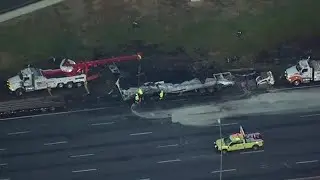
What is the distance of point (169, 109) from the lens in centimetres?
6353

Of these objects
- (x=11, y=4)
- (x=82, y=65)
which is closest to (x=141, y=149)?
(x=82, y=65)

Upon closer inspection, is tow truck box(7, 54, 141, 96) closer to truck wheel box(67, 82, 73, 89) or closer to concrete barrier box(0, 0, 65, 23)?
truck wheel box(67, 82, 73, 89)

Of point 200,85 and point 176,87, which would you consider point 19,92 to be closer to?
point 176,87

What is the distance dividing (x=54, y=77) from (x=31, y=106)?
12.0 feet

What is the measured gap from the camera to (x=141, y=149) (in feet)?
195

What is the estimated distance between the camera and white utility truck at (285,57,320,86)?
2566 inches

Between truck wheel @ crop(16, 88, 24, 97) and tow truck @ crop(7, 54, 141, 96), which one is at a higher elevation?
tow truck @ crop(7, 54, 141, 96)

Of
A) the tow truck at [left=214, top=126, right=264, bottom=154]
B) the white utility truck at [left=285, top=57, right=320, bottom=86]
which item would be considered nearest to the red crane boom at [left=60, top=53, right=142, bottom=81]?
the tow truck at [left=214, top=126, right=264, bottom=154]

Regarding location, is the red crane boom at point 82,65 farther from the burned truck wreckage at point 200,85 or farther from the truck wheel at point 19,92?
the truck wheel at point 19,92

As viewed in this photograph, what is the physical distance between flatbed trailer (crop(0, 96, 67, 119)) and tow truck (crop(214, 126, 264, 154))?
14802 mm

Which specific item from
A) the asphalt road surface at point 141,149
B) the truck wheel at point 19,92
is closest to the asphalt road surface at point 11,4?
the truck wheel at point 19,92

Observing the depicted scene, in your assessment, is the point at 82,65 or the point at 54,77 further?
the point at 82,65

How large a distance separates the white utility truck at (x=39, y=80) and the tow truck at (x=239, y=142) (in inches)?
601

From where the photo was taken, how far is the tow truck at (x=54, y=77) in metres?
65.6
